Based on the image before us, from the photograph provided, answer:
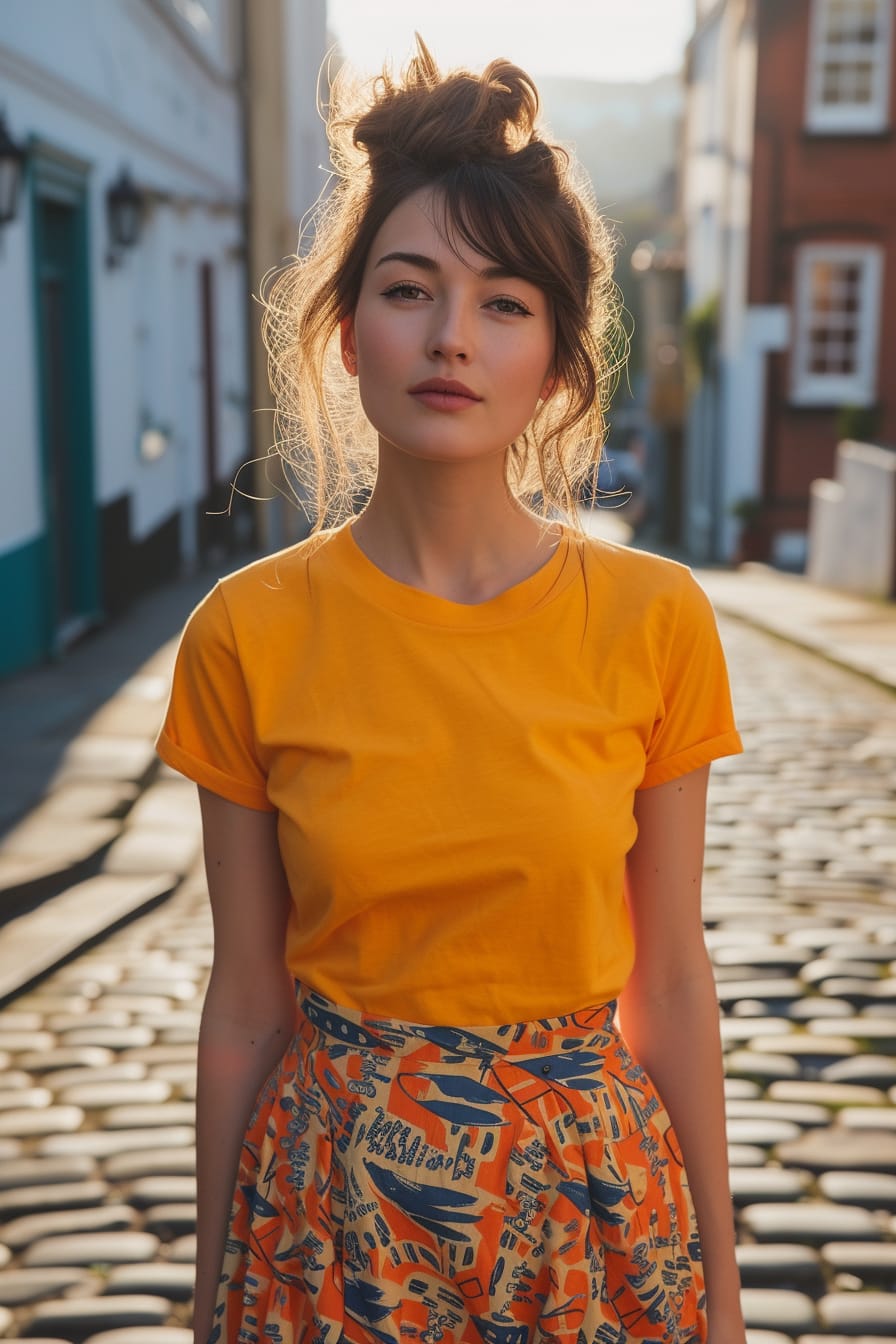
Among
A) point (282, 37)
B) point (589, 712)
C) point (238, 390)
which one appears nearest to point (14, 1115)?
point (589, 712)

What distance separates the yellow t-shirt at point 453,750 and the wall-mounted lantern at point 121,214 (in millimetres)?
12868

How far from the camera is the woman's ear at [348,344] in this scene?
2080 mm

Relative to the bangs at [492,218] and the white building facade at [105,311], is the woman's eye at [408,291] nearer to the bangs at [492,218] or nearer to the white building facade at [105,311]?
the bangs at [492,218]

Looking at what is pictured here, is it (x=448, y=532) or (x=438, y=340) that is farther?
(x=448, y=532)

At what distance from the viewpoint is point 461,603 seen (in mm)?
1949

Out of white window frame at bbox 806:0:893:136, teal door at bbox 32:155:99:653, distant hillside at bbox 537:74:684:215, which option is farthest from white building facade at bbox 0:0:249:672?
distant hillside at bbox 537:74:684:215

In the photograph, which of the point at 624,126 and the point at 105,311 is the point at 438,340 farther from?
the point at 624,126

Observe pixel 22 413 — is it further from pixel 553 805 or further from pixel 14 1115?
A: pixel 553 805

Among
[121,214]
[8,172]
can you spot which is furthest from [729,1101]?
[121,214]

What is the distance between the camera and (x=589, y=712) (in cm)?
189

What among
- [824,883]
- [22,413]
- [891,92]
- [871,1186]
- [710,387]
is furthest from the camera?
[710,387]

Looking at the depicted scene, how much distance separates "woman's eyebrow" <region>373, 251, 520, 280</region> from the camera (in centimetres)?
189

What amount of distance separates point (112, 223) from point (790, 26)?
15174mm

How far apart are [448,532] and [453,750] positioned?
0.89 feet
